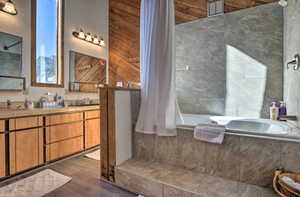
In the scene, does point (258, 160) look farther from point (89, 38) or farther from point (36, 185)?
point (89, 38)

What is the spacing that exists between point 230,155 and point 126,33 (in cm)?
321

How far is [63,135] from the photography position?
8.18 feet

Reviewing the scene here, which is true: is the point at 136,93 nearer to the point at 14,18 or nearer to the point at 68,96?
the point at 68,96

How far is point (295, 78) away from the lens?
6.39 feet

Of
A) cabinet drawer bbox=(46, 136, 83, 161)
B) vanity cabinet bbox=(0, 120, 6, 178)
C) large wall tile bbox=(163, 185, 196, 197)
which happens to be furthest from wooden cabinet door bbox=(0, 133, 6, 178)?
large wall tile bbox=(163, 185, 196, 197)

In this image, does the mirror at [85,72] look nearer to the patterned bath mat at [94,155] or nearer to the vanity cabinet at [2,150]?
the patterned bath mat at [94,155]

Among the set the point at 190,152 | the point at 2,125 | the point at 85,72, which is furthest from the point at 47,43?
the point at 190,152

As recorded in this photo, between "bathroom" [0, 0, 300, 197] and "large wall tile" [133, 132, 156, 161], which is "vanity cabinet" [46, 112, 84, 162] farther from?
"large wall tile" [133, 132, 156, 161]

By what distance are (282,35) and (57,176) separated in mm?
3618

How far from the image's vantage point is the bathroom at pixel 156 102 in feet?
5.14

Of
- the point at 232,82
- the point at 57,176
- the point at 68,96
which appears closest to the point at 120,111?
the point at 57,176

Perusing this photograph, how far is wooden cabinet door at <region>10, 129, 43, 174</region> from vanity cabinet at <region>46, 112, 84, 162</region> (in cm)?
14

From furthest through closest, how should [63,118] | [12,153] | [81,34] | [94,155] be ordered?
[81,34] → [94,155] → [63,118] → [12,153]

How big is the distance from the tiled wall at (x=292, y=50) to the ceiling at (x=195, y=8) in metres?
0.68
